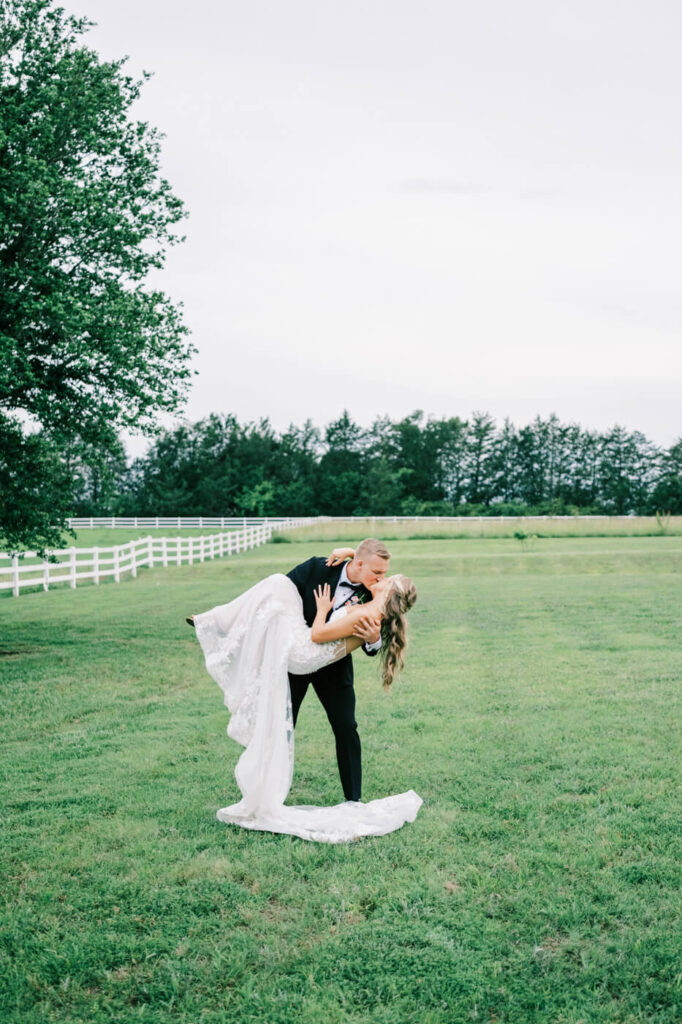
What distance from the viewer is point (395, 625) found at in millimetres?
6008

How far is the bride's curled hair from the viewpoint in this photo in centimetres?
593

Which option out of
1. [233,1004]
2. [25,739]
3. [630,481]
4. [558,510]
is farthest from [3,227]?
[630,481]

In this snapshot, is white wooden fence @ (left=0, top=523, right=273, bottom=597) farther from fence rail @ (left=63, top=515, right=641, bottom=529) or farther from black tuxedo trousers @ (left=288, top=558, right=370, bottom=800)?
black tuxedo trousers @ (left=288, top=558, right=370, bottom=800)

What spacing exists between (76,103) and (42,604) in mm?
12113

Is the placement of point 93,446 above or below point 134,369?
below

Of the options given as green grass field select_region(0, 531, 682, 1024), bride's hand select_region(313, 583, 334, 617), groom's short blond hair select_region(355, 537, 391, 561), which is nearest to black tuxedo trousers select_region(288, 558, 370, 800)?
bride's hand select_region(313, 583, 334, 617)

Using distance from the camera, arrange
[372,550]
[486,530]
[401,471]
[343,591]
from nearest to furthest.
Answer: [372,550] → [343,591] → [486,530] → [401,471]

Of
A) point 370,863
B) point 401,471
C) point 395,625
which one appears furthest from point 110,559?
point 401,471

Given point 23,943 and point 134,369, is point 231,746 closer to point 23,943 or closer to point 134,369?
point 23,943

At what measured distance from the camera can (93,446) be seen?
15.0 m

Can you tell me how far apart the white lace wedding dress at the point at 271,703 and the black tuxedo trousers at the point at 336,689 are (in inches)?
3.9

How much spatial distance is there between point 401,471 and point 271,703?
92.8 metres

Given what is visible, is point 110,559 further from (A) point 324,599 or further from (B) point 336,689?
(A) point 324,599

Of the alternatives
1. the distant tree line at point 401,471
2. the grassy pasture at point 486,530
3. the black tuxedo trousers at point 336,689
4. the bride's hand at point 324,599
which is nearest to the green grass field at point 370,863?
the black tuxedo trousers at point 336,689
